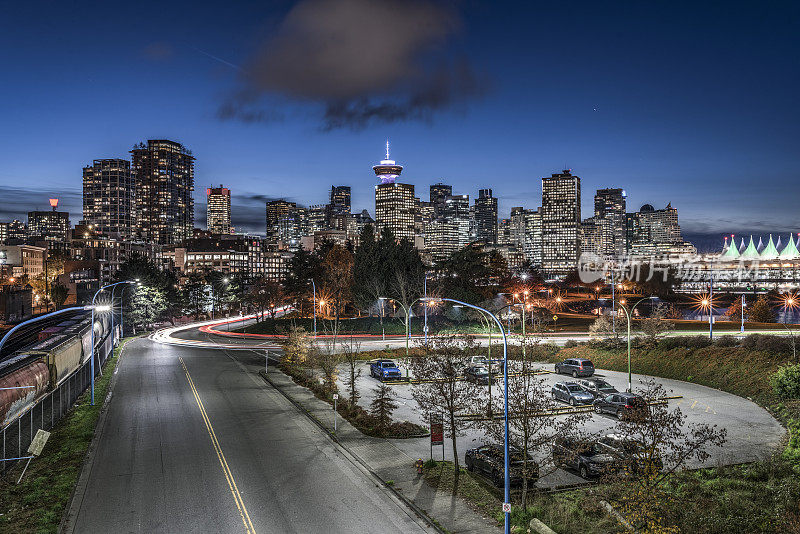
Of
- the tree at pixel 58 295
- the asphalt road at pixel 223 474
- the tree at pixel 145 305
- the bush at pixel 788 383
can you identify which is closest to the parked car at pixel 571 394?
the bush at pixel 788 383

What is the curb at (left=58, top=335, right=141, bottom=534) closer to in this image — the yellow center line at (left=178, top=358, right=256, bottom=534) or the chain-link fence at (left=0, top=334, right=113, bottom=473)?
the chain-link fence at (left=0, top=334, right=113, bottom=473)

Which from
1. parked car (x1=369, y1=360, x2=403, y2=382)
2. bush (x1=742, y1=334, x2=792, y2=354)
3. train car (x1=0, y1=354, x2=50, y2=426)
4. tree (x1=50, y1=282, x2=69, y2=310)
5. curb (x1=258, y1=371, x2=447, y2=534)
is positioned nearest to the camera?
curb (x1=258, y1=371, x2=447, y2=534)

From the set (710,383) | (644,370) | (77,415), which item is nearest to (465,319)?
(644,370)

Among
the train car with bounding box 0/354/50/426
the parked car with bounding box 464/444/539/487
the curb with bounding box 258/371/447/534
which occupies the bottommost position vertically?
the curb with bounding box 258/371/447/534

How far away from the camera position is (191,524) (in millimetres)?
18031

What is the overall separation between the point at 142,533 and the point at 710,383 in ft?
124

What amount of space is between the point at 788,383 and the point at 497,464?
21.0 m

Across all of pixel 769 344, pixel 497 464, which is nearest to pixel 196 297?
pixel 769 344

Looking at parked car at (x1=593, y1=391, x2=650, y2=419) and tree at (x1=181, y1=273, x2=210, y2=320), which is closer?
parked car at (x1=593, y1=391, x2=650, y2=419)

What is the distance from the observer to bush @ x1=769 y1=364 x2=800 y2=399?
31.4 meters

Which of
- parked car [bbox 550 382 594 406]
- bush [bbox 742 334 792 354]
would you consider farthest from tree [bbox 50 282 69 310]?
bush [bbox 742 334 792 354]

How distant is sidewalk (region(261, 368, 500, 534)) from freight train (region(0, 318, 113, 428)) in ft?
46.3

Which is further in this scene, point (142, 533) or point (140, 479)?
point (140, 479)

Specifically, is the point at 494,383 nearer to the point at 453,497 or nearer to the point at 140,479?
the point at 453,497
